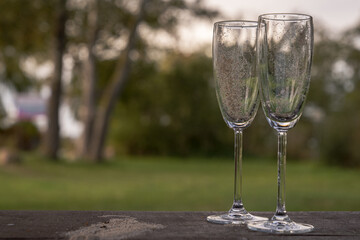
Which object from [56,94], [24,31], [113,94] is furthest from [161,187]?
[24,31]

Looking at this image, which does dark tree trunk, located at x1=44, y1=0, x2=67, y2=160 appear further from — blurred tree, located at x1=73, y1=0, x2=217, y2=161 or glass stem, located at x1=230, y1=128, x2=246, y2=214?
glass stem, located at x1=230, y1=128, x2=246, y2=214

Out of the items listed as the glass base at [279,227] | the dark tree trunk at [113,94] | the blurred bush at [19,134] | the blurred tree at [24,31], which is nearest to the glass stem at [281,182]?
the glass base at [279,227]

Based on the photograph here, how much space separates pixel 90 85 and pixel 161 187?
21.0 ft

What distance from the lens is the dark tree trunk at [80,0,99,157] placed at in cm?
1453

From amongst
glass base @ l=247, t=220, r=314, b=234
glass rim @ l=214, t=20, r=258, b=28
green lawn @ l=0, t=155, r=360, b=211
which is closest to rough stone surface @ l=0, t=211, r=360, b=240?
glass base @ l=247, t=220, r=314, b=234

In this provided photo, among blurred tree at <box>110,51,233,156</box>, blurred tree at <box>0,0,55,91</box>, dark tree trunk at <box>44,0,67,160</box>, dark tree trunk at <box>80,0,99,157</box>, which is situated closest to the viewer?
blurred tree at <box>0,0,55,91</box>

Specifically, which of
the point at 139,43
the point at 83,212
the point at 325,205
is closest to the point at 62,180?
the point at 325,205

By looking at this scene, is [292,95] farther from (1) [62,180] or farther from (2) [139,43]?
(2) [139,43]

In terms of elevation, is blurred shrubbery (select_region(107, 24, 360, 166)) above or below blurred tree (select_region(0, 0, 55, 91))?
A: below

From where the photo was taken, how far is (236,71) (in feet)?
4.05

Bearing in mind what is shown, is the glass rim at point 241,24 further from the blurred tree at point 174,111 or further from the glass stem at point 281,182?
the blurred tree at point 174,111

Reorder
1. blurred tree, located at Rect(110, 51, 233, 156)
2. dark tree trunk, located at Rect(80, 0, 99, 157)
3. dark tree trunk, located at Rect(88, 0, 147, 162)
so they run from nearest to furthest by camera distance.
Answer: dark tree trunk, located at Rect(88, 0, 147, 162) < dark tree trunk, located at Rect(80, 0, 99, 157) < blurred tree, located at Rect(110, 51, 233, 156)

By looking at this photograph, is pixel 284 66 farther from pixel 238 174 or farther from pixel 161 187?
pixel 161 187

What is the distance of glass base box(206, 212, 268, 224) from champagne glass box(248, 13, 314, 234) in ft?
0.32
